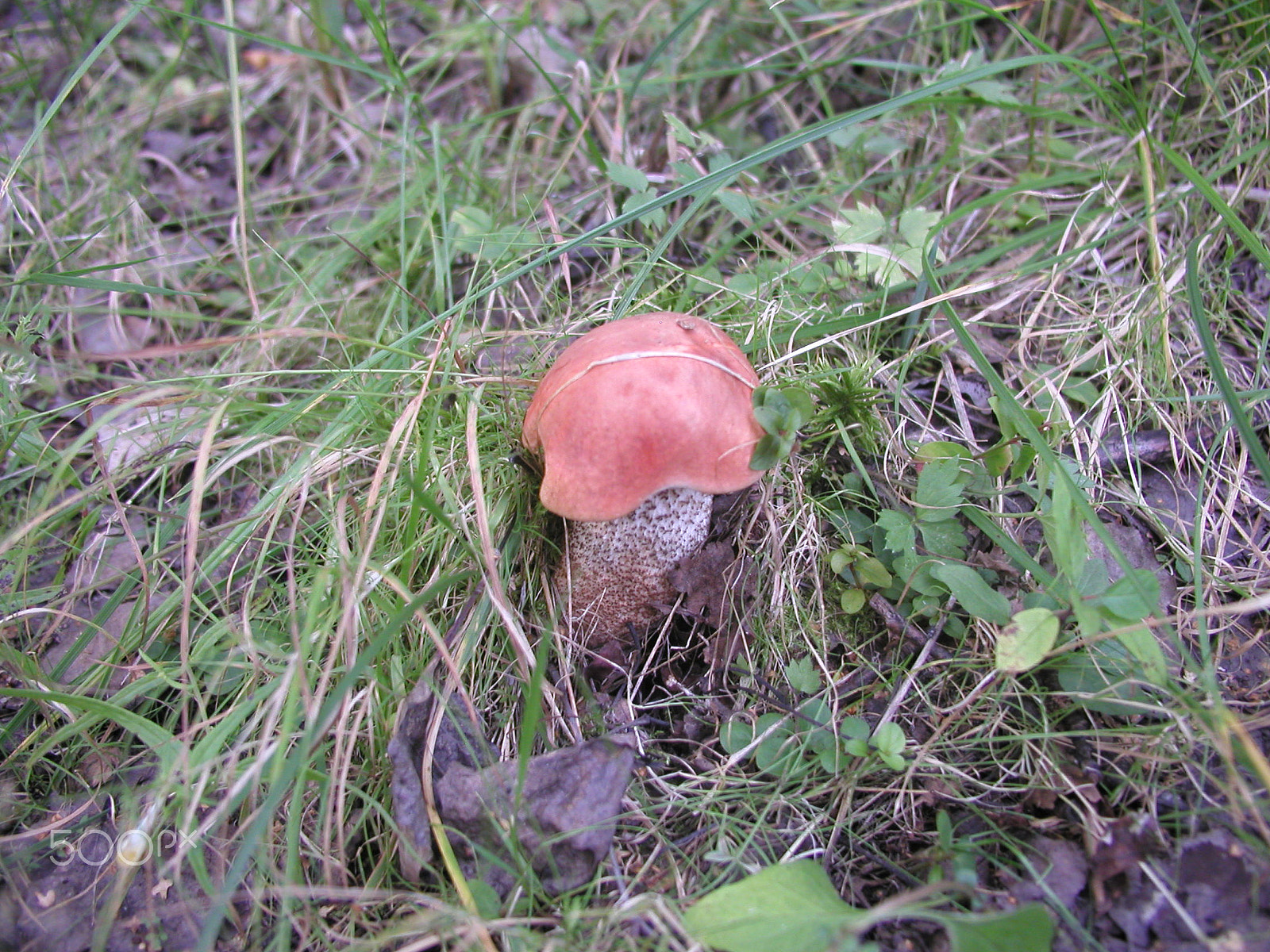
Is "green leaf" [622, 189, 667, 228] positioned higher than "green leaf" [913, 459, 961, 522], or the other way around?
"green leaf" [622, 189, 667, 228]

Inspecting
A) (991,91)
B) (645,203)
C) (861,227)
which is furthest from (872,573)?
(991,91)

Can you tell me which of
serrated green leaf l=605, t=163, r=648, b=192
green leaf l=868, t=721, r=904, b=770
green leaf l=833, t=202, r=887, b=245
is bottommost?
green leaf l=868, t=721, r=904, b=770

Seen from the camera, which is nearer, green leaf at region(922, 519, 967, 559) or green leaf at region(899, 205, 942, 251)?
green leaf at region(922, 519, 967, 559)

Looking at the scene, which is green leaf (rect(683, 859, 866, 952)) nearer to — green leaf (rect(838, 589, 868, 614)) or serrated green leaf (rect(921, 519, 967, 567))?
green leaf (rect(838, 589, 868, 614))

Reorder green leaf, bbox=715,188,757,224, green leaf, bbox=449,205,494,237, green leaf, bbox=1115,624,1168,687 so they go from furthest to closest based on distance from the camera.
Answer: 1. green leaf, bbox=449,205,494,237
2. green leaf, bbox=715,188,757,224
3. green leaf, bbox=1115,624,1168,687

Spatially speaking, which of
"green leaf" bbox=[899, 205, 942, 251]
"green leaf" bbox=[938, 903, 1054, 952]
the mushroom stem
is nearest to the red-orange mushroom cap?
the mushroom stem

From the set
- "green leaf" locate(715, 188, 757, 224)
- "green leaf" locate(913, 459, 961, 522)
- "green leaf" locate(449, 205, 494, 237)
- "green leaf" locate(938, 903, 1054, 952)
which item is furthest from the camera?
"green leaf" locate(449, 205, 494, 237)
